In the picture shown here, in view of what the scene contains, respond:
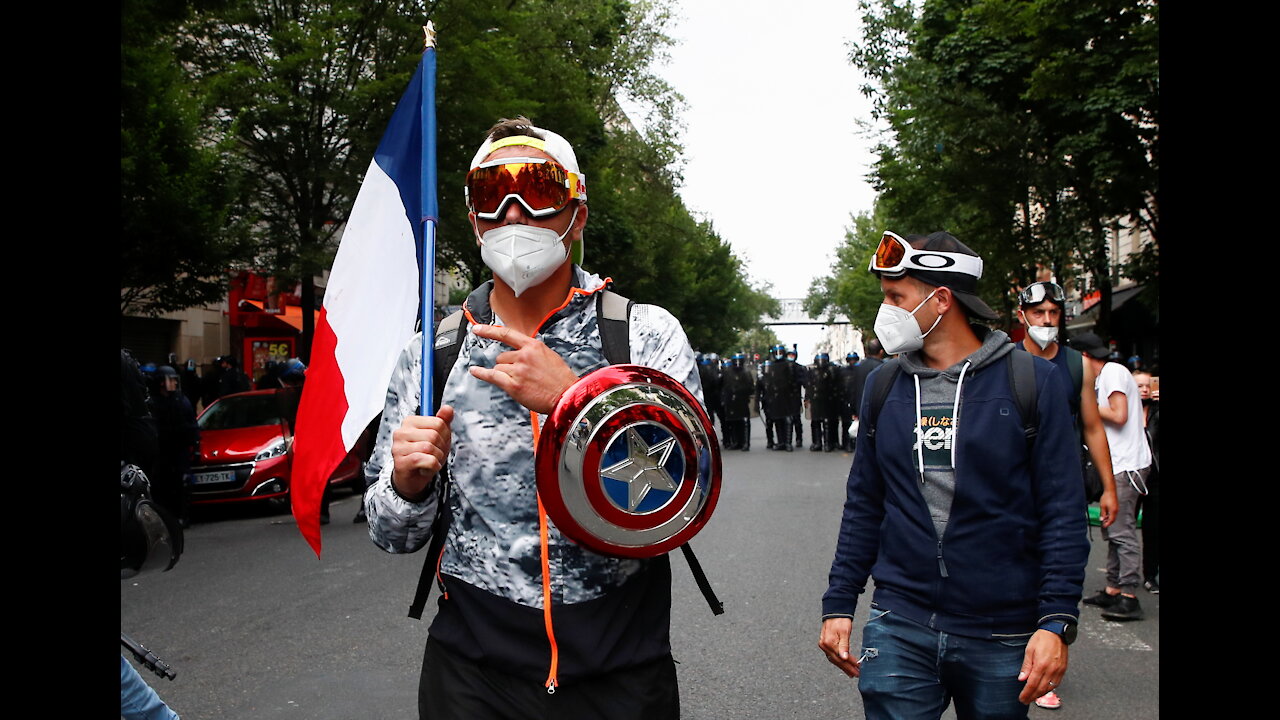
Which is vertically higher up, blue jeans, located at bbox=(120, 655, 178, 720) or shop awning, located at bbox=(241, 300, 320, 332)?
shop awning, located at bbox=(241, 300, 320, 332)

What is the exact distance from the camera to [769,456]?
20125 mm

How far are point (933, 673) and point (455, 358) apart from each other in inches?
62.4

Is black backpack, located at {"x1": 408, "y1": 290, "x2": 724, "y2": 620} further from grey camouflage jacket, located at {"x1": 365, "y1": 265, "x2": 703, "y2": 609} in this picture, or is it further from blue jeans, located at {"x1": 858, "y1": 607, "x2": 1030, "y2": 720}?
blue jeans, located at {"x1": 858, "y1": 607, "x2": 1030, "y2": 720}

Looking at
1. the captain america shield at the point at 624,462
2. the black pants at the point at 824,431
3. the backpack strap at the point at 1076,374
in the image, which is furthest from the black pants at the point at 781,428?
the captain america shield at the point at 624,462

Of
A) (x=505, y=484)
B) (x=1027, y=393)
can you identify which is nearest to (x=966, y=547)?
(x=1027, y=393)

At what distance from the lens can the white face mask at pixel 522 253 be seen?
7.71 ft

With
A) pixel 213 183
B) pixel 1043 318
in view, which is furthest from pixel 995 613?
pixel 213 183

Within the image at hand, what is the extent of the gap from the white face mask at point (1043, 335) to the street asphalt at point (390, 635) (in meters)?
1.72

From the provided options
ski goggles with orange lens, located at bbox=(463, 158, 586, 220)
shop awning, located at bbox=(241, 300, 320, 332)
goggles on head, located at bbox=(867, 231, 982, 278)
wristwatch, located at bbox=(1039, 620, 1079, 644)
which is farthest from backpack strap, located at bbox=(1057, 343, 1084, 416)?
shop awning, located at bbox=(241, 300, 320, 332)

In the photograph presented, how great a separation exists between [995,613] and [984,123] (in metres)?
18.3

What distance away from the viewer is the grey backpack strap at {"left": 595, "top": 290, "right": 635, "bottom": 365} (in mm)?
2312

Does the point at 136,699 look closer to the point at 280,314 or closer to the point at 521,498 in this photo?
the point at 521,498

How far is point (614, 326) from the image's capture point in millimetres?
2350

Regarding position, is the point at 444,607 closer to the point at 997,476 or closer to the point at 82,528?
the point at 82,528
